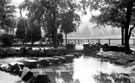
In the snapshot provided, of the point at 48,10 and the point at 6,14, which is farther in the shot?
the point at 6,14

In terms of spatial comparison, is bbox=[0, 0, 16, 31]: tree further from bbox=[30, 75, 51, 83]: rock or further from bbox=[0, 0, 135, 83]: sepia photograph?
bbox=[30, 75, 51, 83]: rock

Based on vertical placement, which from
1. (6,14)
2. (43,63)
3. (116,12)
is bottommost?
(43,63)

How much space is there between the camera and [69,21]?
780 inches

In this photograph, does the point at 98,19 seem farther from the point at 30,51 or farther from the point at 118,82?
the point at 118,82

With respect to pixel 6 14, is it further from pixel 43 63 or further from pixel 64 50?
pixel 43 63

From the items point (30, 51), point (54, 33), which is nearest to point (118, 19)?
point (54, 33)

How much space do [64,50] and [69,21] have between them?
19.8ft

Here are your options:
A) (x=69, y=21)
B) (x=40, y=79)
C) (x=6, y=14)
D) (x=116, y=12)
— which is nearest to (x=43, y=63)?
(x=40, y=79)

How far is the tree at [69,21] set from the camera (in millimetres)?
19469

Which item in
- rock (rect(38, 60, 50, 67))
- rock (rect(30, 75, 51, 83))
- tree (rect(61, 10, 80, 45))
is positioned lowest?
rock (rect(38, 60, 50, 67))

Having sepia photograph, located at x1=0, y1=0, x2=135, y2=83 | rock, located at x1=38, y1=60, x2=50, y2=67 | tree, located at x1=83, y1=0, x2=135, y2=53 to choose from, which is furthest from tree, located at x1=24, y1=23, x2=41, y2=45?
rock, located at x1=38, y1=60, x2=50, y2=67

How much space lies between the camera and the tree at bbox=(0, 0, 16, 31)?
18.9 m

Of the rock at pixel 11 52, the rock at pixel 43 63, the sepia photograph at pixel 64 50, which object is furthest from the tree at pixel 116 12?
the rock at pixel 11 52

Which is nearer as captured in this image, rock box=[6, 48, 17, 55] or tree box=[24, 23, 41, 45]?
rock box=[6, 48, 17, 55]
